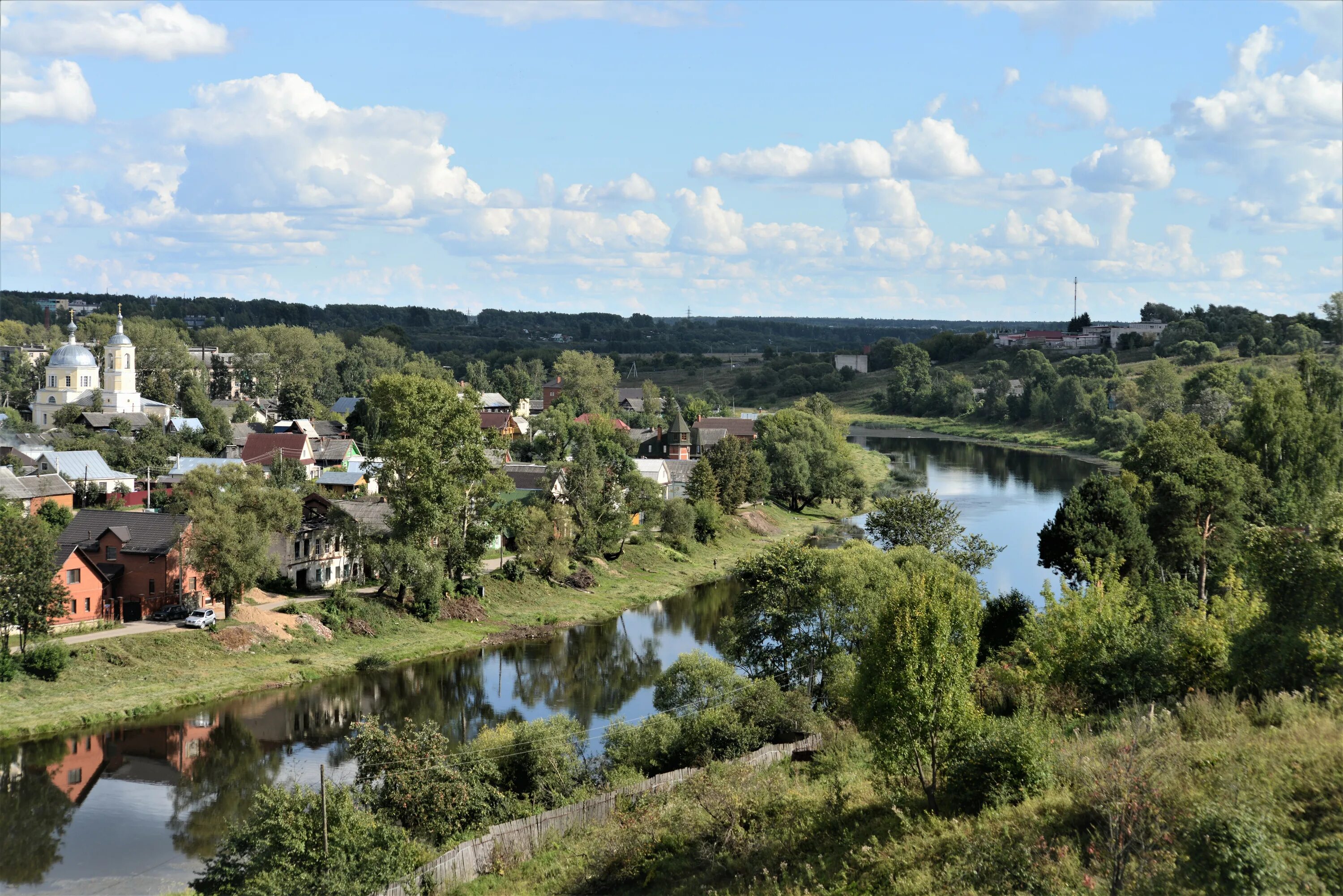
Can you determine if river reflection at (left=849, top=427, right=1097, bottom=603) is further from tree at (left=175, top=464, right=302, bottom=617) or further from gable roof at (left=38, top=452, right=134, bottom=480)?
gable roof at (left=38, top=452, right=134, bottom=480)

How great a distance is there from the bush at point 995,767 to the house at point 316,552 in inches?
1219

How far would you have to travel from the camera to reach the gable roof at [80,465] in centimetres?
5728

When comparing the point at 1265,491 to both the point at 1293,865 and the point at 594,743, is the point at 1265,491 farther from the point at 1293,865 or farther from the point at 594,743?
the point at 1293,865

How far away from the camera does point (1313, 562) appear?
941 inches

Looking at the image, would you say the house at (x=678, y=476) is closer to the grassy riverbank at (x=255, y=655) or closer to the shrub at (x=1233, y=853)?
the grassy riverbank at (x=255, y=655)

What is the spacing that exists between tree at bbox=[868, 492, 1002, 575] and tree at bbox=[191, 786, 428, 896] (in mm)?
26237

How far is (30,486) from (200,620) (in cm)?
1808

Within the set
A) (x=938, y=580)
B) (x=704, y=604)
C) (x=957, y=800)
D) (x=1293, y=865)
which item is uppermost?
(x=938, y=580)

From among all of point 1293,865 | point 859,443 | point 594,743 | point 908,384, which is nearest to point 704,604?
point 594,743

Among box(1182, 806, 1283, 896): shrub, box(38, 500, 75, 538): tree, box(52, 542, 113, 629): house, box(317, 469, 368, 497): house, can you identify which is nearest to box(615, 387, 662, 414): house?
box(317, 469, 368, 497): house

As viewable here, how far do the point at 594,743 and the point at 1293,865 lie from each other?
19671 millimetres

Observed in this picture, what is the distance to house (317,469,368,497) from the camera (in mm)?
60781

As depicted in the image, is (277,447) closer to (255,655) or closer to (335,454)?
(335,454)

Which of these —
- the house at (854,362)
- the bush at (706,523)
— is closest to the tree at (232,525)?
the bush at (706,523)
